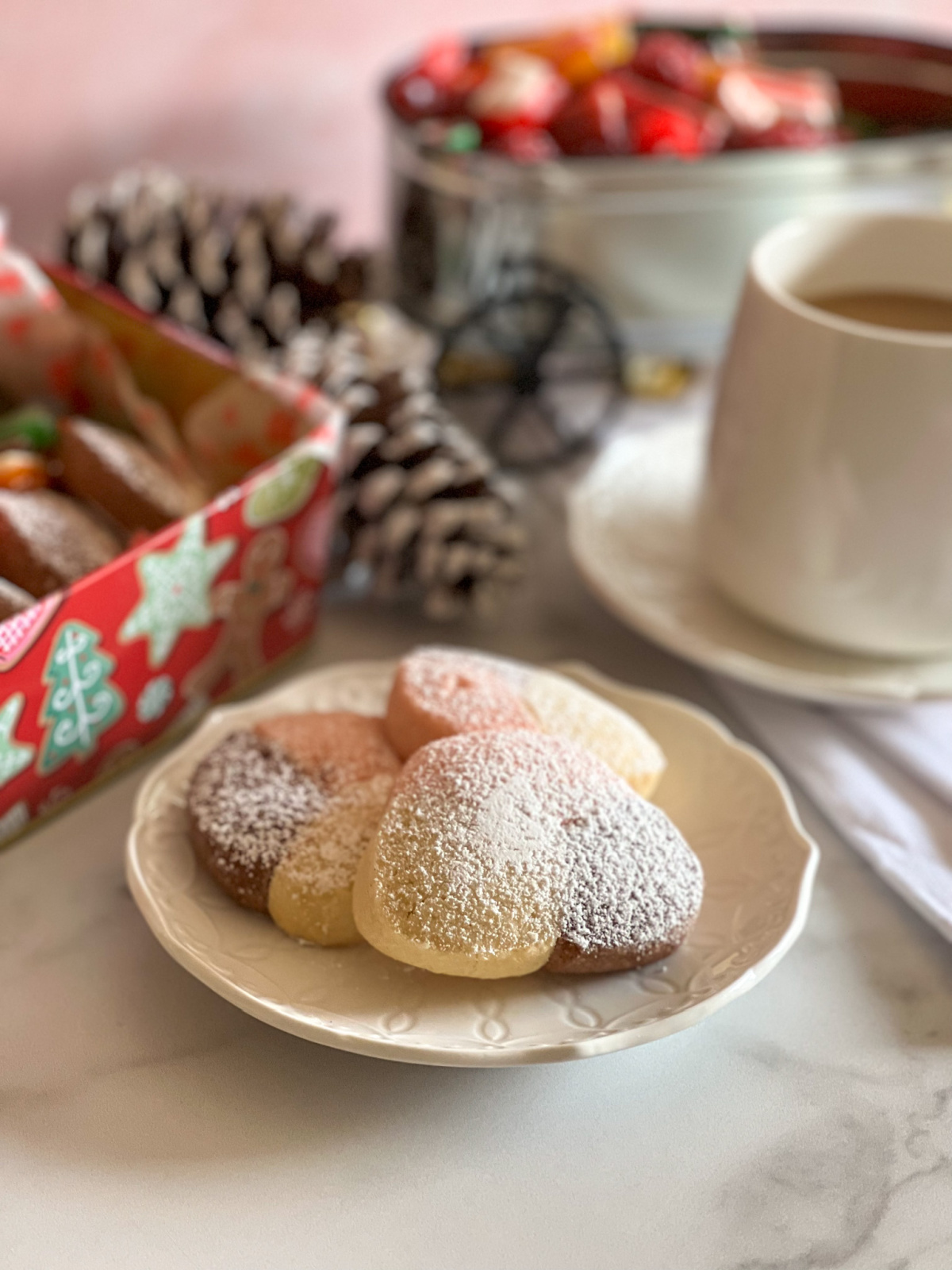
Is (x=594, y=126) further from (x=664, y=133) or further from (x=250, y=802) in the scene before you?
(x=250, y=802)

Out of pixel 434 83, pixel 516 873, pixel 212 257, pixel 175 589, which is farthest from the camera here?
pixel 434 83

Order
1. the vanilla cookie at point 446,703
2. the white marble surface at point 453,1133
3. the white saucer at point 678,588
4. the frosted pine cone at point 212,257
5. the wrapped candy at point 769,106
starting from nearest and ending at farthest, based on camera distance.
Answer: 1. the white marble surface at point 453,1133
2. the vanilla cookie at point 446,703
3. the white saucer at point 678,588
4. the frosted pine cone at point 212,257
5. the wrapped candy at point 769,106

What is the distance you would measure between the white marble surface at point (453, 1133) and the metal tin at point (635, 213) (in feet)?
1.70

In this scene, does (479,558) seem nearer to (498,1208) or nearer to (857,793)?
(857,793)

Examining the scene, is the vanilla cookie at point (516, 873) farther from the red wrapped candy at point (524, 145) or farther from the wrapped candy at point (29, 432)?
the red wrapped candy at point (524, 145)

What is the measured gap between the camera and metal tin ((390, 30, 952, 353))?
0.83 metres

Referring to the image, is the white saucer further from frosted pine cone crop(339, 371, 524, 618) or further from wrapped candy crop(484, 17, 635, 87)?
wrapped candy crop(484, 17, 635, 87)

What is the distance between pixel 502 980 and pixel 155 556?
0.81 feet

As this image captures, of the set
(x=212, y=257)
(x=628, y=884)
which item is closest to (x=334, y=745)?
(x=628, y=884)

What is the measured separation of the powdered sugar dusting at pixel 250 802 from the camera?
0.49m

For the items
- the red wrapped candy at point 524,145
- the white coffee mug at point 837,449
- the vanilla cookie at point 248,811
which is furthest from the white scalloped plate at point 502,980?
the red wrapped candy at point 524,145

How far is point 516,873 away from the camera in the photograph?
46 cm

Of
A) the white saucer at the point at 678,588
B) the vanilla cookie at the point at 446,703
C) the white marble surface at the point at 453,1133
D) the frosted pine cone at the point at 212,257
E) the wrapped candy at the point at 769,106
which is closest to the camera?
the white marble surface at the point at 453,1133

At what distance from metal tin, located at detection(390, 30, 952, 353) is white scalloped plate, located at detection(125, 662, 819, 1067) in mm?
429
